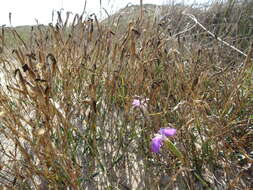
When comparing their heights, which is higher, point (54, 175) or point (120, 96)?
point (120, 96)

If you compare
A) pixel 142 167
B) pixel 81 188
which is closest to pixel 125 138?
pixel 142 167

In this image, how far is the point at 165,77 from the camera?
1.38 meters

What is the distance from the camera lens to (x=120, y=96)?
3.91 feet

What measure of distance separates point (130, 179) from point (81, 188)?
19 cm

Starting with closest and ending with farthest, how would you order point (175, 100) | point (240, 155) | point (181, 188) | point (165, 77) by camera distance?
point (181, 188) → point (240, 155) → point (175, 100) → point (165, 77)

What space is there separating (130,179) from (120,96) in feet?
1.31

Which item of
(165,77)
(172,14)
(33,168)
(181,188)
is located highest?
(172,14)

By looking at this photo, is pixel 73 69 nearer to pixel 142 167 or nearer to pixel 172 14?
pixel 142 167

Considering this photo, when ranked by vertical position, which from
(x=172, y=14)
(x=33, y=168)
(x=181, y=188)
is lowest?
(x=181, y=188)

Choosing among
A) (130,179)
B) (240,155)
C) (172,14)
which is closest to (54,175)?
(130,179)

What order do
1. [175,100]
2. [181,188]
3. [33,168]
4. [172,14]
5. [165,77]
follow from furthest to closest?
[172,14] → [165,77] → [175,100] → [181,188] → [33,168]

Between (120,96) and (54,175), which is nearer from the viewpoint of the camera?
(54,175)

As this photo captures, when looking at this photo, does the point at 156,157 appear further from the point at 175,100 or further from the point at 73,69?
the point at 73,69

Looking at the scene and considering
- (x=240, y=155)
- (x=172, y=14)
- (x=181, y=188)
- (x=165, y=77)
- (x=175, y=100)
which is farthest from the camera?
(x=172, y=14)
